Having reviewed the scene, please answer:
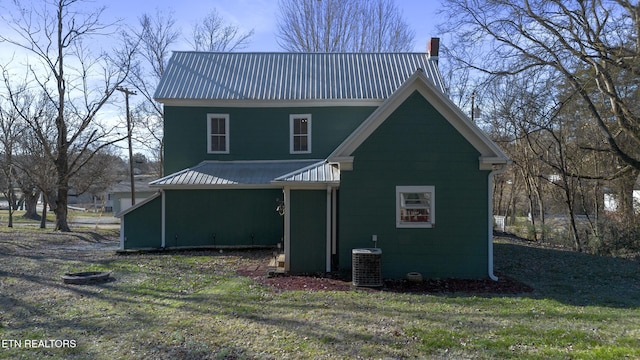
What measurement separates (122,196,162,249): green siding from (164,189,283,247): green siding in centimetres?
35

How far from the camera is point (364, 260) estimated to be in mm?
10008

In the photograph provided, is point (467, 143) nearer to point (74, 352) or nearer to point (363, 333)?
point (363, 333)

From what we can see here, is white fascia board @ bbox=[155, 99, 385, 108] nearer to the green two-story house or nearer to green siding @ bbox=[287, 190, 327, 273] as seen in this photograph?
the green two-story house

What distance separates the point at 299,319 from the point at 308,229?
4316mm

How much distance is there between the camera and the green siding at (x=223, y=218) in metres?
16.2

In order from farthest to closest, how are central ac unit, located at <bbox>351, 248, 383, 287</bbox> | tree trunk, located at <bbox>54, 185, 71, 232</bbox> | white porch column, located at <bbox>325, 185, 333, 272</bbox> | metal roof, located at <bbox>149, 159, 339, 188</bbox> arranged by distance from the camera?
tree trunk, located at <bbox>54, 185, 71, 232</bbox> < metal roof, located at <bbox>149, 159, 339, 188</bbox> < white porch column, located at <bbox>325, 185, 333, 272</bbox> < central ac unit, located at <bbox>351, 248, 383, 287</bbox>

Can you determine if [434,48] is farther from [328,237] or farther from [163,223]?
[163,223]

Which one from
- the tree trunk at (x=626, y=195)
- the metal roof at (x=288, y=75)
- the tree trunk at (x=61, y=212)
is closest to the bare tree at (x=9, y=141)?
the tree trunk at (x=61, y=212)

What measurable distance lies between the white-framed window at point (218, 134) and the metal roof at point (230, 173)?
0.52 m

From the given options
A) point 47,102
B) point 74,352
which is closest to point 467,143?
point 74,352

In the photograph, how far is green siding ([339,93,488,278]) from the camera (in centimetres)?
1072

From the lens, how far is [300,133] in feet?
56.4

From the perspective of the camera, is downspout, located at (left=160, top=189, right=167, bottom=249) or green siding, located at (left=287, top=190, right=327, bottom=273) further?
downspout, located at (left=160, top=189, right=167, bottom=249)

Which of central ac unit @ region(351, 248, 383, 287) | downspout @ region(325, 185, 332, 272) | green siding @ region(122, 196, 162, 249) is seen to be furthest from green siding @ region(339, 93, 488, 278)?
green siding @ region(122, 196, 162, 249)
